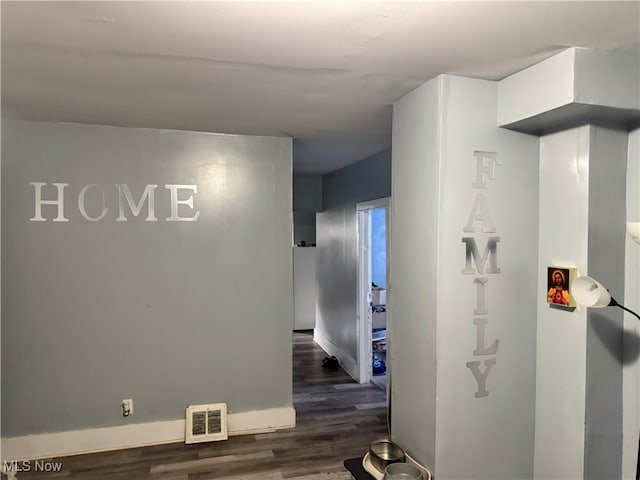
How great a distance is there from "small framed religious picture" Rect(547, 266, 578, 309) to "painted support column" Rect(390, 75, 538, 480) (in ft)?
0.40

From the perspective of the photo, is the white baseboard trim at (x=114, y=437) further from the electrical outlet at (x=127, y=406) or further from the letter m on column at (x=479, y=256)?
the letter m on column at (x=479, y=256)

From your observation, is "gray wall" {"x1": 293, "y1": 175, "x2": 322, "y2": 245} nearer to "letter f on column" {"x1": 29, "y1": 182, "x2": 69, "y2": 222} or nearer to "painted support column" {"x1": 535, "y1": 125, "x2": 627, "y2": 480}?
"letter f on column" {"x1": 29, "y1": 182, "x2": 69, "y2": 222}

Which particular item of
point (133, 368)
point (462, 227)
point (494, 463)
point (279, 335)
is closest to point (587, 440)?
point (494, 463)

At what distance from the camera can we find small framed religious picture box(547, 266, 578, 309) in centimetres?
228

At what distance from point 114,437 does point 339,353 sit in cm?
291

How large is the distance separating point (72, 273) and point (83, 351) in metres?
0.59

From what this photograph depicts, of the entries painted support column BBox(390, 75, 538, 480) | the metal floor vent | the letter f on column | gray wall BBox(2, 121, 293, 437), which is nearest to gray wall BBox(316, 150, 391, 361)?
gray wall BBox(2, 121, 293, 437)

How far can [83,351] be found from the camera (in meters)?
3.32

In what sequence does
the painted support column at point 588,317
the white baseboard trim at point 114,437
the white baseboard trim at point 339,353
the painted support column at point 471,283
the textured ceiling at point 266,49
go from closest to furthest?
1. the textured ceiling at point 266,49
2. the painted support column at point 588,317
3. the painted support column at point 471,283
4. the white baseboard trim at point 114,437
5. the white baseboard trim at point 339,353

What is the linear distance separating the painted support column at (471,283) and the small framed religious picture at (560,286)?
0.12 meters

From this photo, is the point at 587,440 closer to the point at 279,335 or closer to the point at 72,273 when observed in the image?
the point at 279,335

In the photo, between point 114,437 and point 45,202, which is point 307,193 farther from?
point 114,437

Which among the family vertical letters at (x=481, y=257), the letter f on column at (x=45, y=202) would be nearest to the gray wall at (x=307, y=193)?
the letter f on column at (x=45, y=202)

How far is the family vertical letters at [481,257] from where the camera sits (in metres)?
2.40
